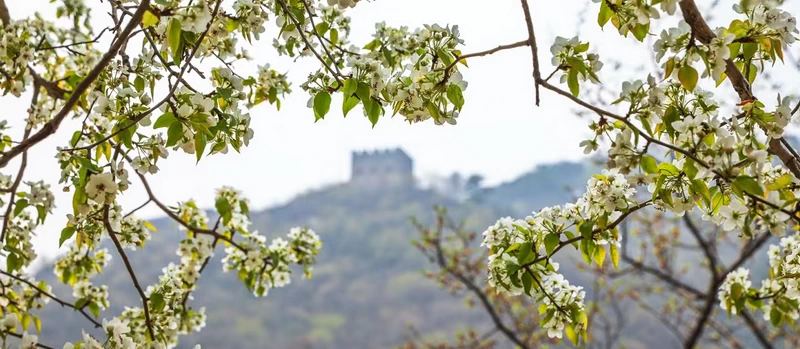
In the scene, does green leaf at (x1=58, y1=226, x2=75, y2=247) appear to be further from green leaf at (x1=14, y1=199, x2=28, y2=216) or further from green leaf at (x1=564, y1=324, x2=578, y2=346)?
green leaf at (x1=564, y1=324, x2=578, y2=346)

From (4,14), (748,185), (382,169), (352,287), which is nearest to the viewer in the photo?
(748,185)

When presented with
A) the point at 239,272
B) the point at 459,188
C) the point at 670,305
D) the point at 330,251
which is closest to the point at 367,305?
the point at 330,251

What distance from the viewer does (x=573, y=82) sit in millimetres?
973

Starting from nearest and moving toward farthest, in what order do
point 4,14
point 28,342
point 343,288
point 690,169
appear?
point 690,169
point 28,342
point 4,14
point 343,288

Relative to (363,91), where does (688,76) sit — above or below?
below

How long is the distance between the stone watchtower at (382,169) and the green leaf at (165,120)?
2938cm

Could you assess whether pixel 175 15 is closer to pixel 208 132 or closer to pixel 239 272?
pixel 208 132

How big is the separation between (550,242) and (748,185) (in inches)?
12.6

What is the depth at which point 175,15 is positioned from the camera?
93 cm

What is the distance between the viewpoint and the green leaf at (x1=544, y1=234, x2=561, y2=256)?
1020mm

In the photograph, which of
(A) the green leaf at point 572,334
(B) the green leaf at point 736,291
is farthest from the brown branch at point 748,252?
(A) the green leaf at point 572,334

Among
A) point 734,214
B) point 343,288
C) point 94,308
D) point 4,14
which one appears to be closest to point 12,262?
point 94,308

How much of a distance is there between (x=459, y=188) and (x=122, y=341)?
2848 centimetres

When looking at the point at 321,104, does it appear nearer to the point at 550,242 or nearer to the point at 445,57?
the point at 445,57
